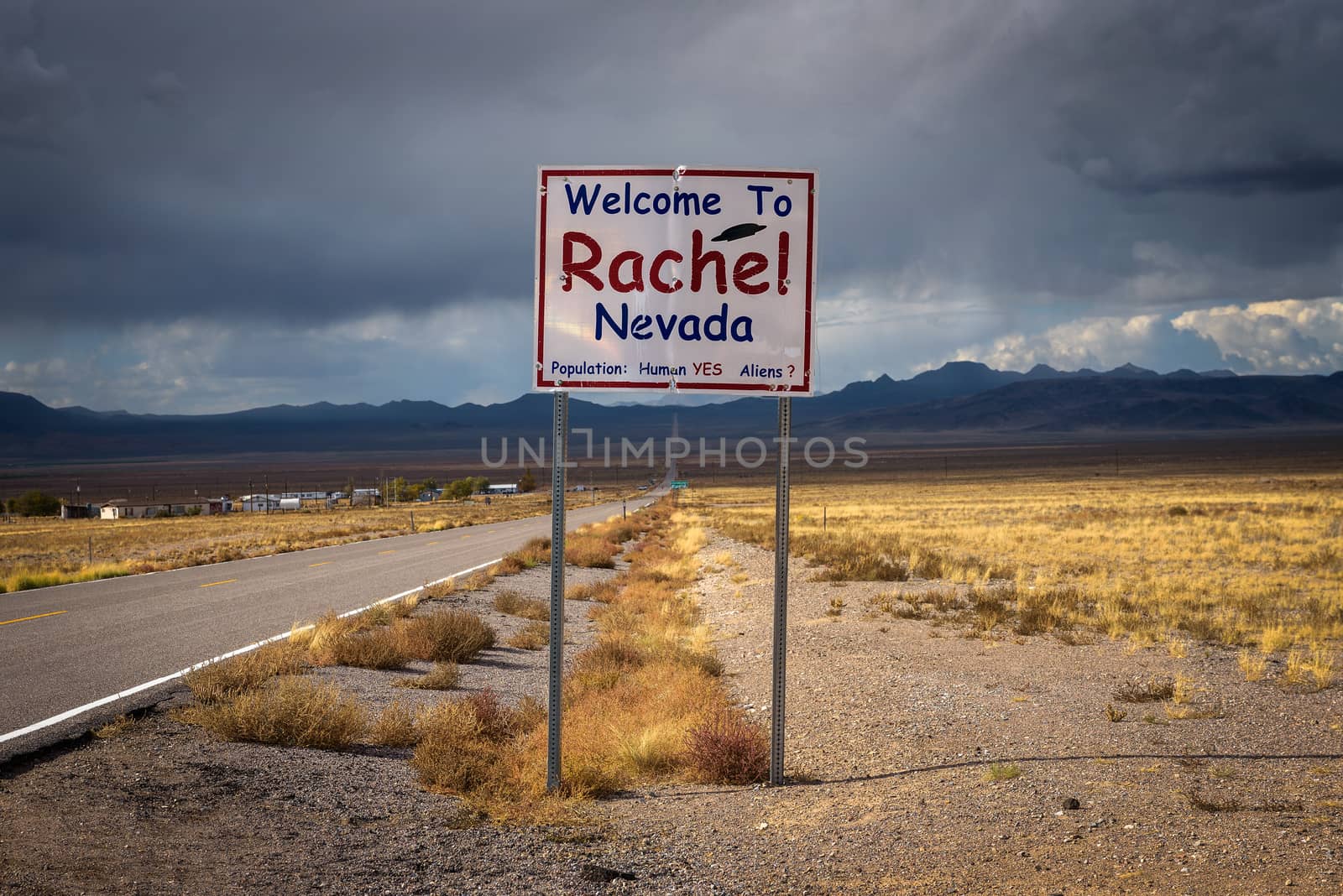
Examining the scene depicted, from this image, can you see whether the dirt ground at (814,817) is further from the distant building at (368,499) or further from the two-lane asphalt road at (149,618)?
the distant building at (368,499)

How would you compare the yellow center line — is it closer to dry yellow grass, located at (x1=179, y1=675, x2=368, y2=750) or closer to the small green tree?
dry yellow grass, located at (x1=179, y1=675, x2=368, y2=750)

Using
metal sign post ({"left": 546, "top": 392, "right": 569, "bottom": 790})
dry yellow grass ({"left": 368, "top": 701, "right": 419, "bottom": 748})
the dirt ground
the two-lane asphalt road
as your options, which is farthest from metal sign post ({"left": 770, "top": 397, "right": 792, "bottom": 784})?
the two-lane asphalt road

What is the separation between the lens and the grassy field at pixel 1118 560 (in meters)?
14.1

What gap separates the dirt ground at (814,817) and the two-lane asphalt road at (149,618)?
1.82 meters

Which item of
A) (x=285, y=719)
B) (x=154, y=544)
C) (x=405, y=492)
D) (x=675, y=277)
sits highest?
(x=675, y=277)

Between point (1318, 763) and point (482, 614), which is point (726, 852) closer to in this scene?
point (1318, 763)

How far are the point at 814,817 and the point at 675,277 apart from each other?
3.69m

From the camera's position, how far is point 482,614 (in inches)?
610

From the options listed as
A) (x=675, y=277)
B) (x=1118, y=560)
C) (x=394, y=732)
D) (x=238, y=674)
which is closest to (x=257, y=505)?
(x=1118, y=560)

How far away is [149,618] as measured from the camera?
44.7ft

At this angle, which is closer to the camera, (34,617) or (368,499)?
(34,617)

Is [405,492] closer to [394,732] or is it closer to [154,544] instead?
[154,544]

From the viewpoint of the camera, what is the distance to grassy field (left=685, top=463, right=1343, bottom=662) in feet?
46.4

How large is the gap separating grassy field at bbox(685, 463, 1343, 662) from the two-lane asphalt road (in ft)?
33.3
